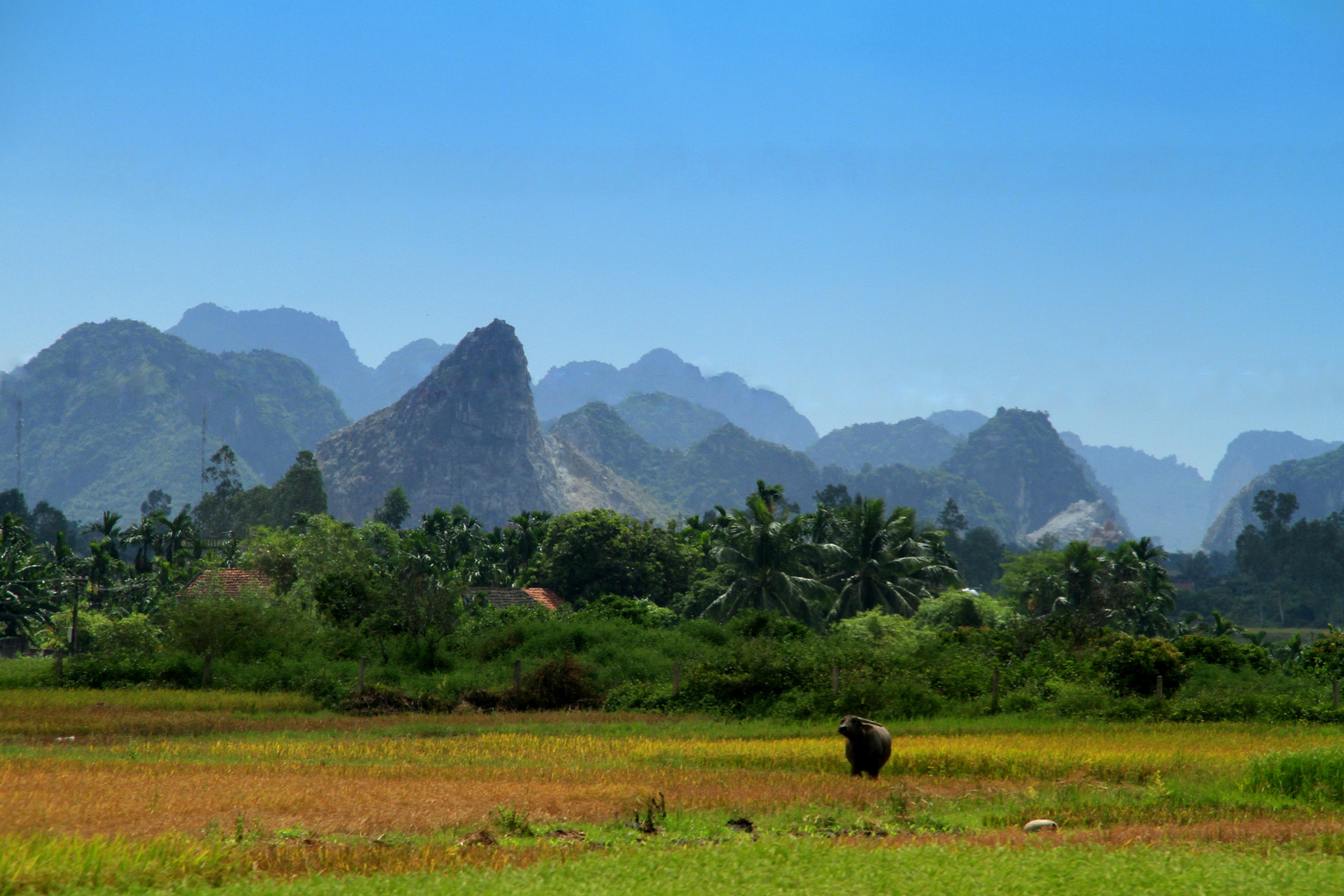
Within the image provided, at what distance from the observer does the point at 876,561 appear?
53781mm

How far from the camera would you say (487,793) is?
52.2 feet

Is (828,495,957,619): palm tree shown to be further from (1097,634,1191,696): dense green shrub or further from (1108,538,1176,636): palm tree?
(1097,634,1191,696): dense green shrub

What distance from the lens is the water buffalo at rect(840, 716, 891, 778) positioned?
62.7 ft

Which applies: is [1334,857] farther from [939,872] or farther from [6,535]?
[6,535]

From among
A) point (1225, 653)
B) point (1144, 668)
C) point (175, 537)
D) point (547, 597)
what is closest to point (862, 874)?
point (1144, 668)

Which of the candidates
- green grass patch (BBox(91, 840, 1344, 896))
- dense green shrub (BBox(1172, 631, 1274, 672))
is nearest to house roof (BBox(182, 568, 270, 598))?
dense green shrub (BBox(1172, 631, 1274, 672))

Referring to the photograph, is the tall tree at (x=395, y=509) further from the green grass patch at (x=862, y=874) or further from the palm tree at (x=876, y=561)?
the green grass patch at (x=862, y=874)

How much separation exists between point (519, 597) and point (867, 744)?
133 feet

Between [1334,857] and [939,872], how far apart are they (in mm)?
4833

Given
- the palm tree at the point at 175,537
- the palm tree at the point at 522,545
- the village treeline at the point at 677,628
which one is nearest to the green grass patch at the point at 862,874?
the village treeline at the point at 677,628

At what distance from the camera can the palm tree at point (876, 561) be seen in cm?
5331

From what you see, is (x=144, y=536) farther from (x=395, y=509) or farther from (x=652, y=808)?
(x=652, y=808)

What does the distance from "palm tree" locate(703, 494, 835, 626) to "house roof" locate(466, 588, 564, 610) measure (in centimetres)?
927

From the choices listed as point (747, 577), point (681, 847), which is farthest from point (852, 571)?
point (681, 847)
